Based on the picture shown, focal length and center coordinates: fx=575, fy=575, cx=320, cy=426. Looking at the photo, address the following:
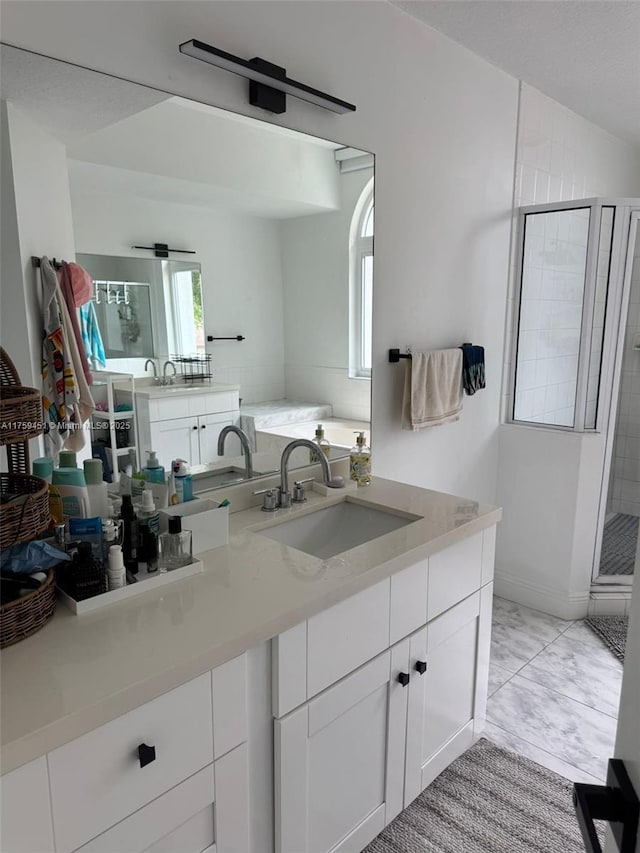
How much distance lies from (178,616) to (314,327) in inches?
45.6

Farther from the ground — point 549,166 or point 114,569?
point 549,166

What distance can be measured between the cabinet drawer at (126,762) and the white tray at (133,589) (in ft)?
0.85

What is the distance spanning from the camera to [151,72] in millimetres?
1404

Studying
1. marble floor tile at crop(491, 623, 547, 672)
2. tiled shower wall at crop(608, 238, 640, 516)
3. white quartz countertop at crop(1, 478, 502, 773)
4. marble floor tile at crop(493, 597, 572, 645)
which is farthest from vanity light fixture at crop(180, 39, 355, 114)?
marble floor tile at crop(493, 597, 572, 645)

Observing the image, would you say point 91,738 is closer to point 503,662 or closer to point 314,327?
point 314,327

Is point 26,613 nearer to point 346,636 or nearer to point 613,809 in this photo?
point 346,636

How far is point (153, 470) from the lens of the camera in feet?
5.11

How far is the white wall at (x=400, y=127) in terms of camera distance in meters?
1.38

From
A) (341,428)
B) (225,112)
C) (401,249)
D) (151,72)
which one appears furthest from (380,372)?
(151,72)

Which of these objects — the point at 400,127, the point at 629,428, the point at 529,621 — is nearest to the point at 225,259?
the point at 400,127

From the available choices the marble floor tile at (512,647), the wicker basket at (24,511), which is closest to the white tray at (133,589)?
the wicker basket at (24,511)

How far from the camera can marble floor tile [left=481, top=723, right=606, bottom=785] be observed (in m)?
1.87

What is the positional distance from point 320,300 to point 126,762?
1.48 metres

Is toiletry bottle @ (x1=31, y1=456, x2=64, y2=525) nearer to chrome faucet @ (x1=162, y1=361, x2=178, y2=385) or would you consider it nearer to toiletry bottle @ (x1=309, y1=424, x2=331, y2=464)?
chrome faucet @ (x1=162, y1=361, x2=178, y2=385)
